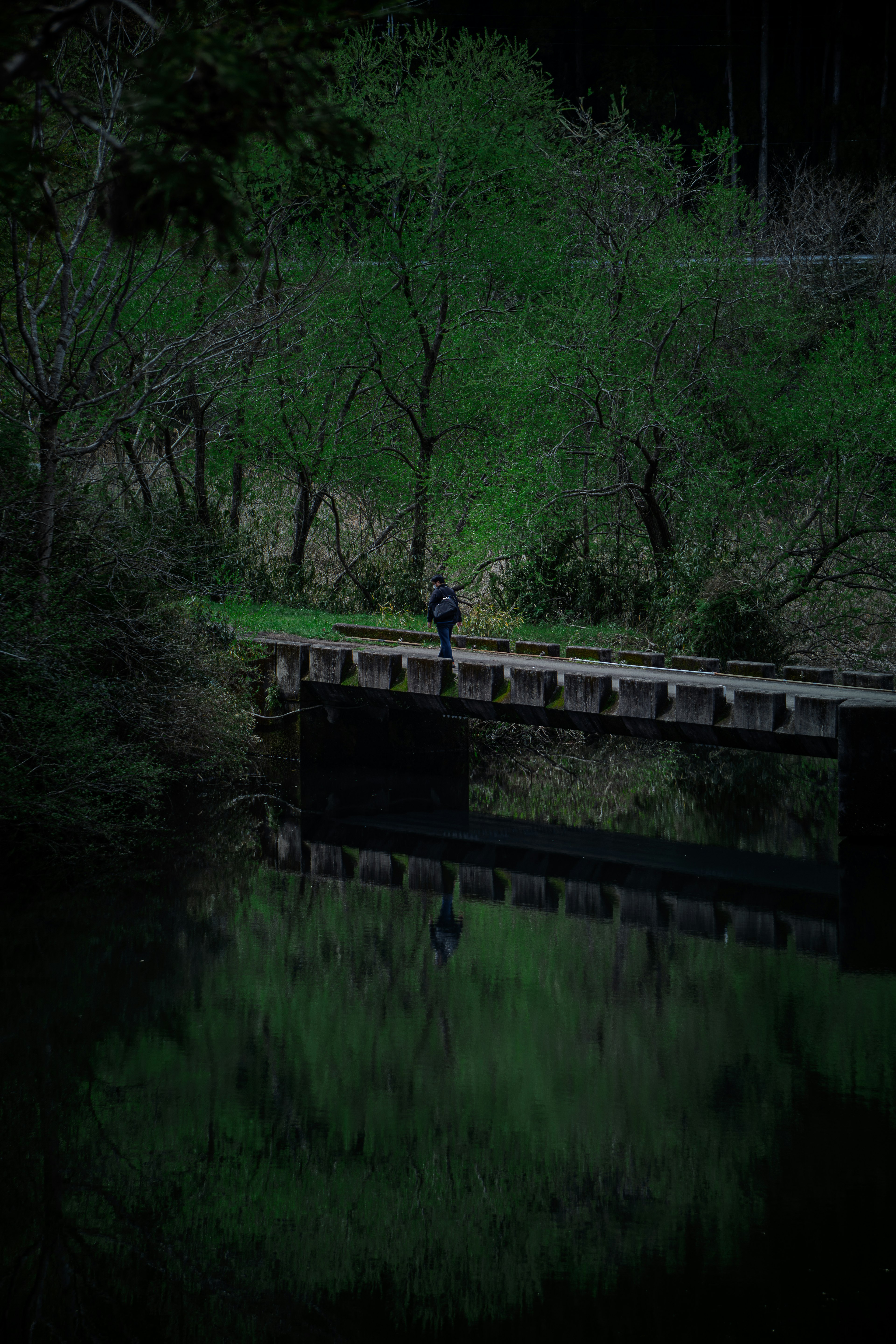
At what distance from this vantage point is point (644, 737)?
1468 cm

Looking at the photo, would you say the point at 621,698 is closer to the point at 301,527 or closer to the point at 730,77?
the point at 301,527

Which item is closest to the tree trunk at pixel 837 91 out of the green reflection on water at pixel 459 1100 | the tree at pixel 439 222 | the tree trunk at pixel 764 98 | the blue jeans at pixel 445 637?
the tree trunk at pixel 764 98

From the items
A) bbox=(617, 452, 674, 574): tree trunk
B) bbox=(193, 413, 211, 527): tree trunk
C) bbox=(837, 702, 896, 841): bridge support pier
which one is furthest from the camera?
bbox=(193, 413, 211, 527): tree trunk

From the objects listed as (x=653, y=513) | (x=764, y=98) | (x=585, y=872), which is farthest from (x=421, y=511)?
(x=764, y=98)

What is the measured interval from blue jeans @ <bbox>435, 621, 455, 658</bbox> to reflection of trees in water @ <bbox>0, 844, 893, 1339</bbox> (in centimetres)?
460

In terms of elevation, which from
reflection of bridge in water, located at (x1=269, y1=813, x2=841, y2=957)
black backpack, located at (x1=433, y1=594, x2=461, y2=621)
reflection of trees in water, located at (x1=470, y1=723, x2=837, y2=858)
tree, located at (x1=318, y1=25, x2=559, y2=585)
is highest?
tree, located at (x1=318, y1=25, x2=559, y2=585)

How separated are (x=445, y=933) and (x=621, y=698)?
366 cm

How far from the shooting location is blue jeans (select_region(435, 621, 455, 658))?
16.4m

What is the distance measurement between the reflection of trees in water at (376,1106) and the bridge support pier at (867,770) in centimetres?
275

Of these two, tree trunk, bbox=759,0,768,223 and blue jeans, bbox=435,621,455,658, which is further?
tree trunk, bbox=759,0,768,223

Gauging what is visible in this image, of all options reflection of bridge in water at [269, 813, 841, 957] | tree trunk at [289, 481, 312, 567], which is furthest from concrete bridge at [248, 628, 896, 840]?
tree trunk at [289, 481, 312, 567]

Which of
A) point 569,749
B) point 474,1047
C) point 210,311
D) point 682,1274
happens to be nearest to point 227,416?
point 210,311

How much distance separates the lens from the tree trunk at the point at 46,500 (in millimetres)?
13117

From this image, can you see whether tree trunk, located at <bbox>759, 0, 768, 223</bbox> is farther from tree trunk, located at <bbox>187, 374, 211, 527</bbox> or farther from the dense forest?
tree trunk, located at <bbox>187, 374, 211, 527</bbox>
